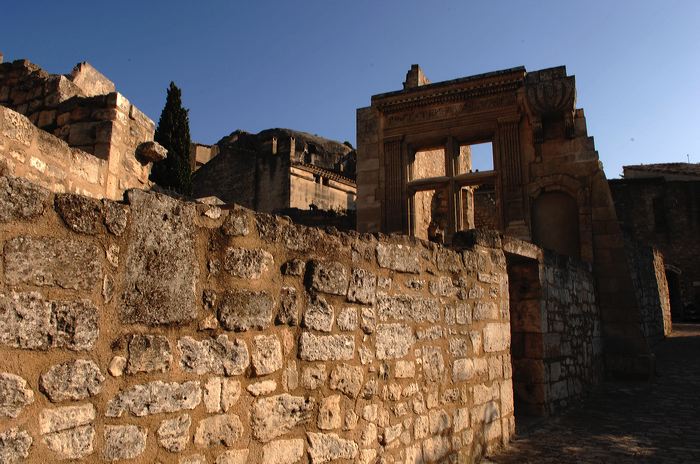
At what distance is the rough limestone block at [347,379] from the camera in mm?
2773

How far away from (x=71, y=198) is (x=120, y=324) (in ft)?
1.57

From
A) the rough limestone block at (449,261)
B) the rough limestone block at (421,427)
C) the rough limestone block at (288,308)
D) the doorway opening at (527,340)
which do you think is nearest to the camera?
the rough limestone block at (288,308)

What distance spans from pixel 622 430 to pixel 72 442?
5.16 meters

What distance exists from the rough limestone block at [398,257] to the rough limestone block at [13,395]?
6.49ft

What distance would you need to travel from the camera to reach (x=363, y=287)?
3.04 m

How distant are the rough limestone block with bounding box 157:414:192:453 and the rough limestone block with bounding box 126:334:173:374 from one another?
0.67ft

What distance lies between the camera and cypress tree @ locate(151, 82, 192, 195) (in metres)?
17.0

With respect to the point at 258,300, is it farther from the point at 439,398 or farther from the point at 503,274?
the point at 503,274

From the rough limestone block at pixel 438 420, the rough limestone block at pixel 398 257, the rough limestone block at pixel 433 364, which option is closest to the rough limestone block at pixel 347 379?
the rough limestone block at pixel 398 257

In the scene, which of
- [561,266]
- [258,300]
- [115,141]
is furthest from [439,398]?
[115,141]

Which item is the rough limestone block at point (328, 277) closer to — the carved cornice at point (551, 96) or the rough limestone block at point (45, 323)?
the rough limestone block at point (45, 323)

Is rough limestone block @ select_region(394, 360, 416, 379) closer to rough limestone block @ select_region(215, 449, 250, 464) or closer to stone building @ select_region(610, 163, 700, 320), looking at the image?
rough limestone block @ select_region(215, 449, 250, 464)

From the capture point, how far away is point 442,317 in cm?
383

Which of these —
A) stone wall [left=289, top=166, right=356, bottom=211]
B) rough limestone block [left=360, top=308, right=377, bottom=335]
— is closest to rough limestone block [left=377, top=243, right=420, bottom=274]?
rough limestone block [left=360, top=308, right=377, bottom=335]
